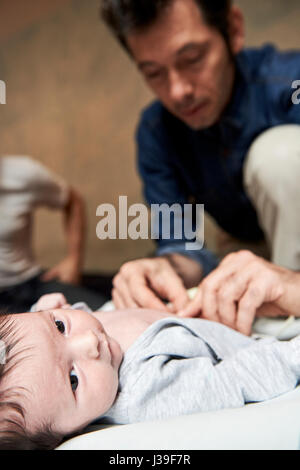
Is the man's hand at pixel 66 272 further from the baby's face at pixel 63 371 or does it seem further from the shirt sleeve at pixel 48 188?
the baby's face at pixel 63 371

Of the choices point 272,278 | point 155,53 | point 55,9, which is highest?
point 55,9

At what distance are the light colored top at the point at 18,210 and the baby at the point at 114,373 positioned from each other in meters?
0.46

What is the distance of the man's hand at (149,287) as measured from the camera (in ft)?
1.70

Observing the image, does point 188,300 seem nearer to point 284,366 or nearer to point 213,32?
point 284,366

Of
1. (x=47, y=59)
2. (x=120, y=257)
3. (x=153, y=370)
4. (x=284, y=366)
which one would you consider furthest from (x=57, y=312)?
(x=47, y=59)

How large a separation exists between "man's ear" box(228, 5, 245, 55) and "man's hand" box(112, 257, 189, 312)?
0.40m

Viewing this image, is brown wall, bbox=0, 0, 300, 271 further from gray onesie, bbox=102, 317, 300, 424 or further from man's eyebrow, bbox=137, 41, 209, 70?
gray onesie, bbox=102, 317, 300, 424

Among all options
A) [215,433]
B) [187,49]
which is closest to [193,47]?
[187,49]

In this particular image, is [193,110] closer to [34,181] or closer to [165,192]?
[165,192]

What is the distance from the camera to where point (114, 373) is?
14.6 inches

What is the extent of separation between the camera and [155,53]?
2.21 feet

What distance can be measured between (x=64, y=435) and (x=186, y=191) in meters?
0.56

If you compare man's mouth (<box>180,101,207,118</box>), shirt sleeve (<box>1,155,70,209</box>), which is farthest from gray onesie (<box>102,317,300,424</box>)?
shirt sleeve (<box>1,155,70,209</box>)
